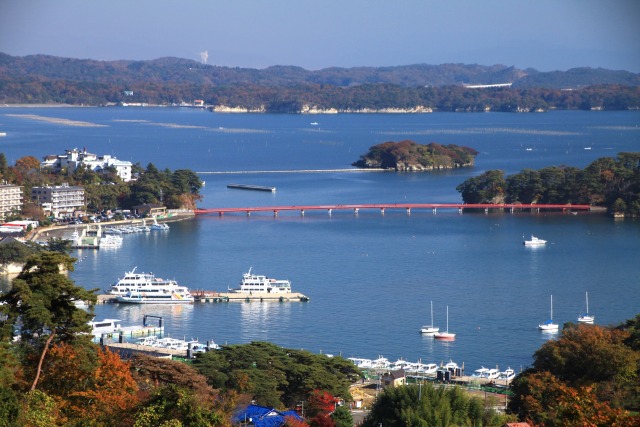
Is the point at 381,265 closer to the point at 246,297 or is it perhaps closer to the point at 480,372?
the point at 246,297

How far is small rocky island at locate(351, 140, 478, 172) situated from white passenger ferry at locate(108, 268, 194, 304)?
16732 millimetres

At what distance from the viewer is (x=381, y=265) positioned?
1407 cm

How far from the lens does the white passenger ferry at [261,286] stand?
12.3 m

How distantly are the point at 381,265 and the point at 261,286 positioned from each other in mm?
2218

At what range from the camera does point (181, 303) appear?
11.9 m

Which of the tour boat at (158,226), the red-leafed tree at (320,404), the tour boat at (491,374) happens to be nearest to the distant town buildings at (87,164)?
the tour boat at (158,226)

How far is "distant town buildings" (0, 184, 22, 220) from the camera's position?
1730 cm

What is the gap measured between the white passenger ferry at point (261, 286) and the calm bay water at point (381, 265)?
26 centimetres

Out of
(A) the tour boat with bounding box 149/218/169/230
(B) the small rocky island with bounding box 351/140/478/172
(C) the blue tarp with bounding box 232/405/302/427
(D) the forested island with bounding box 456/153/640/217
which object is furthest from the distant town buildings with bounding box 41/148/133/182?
(C) the blue tarp with bounding box 232/405/302/427

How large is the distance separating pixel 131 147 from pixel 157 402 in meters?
29.4

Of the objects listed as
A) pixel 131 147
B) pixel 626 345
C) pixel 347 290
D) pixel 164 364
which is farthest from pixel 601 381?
pixel 131 147

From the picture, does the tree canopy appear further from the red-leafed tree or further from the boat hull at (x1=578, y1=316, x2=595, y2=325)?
the boat hull at (x1=578, y1=316, x2=595, y2=325)

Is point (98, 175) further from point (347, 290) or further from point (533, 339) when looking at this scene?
point (533, 339)

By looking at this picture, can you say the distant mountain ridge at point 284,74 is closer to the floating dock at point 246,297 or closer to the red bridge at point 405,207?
the red bridge at point 405,207
